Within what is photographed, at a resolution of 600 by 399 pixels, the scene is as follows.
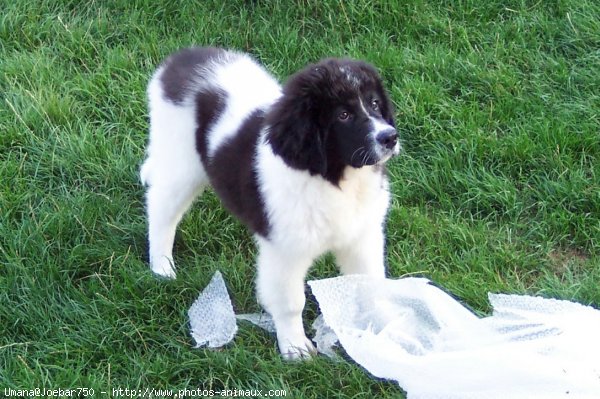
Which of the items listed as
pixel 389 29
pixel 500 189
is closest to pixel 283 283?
pixel 500 189

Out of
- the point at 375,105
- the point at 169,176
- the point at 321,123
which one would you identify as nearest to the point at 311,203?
the point at 321,123

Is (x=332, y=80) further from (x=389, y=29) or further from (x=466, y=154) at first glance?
(x=389, y=29)

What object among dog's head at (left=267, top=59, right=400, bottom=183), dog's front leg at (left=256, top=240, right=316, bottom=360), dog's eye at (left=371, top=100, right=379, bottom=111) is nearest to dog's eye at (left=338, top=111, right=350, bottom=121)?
dog's head at (left=267, top=59, right=400, bottom=183)

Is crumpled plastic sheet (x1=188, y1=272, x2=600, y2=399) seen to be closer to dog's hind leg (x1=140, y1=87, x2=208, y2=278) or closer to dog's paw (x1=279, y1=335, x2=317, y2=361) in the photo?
dog's paw (x1=279, y1=335, x2=317, y2=361)

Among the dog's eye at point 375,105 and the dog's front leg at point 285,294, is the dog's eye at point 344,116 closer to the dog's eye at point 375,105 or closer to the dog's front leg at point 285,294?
the dog's eye at point 375,105

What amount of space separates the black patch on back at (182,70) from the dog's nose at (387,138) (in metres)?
1.11

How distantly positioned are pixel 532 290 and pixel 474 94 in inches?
56.1

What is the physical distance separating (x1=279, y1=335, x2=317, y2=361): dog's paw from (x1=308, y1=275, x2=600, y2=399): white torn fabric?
6.2 inches

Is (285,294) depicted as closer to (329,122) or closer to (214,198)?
(329,122)

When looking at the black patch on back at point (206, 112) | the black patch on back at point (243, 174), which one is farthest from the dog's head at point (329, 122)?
the black patch on back at point (206, 112)

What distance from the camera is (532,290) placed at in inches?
158

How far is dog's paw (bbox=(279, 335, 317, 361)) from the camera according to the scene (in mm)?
3682

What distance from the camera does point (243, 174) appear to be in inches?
143

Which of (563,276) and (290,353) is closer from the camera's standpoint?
(290,353)
